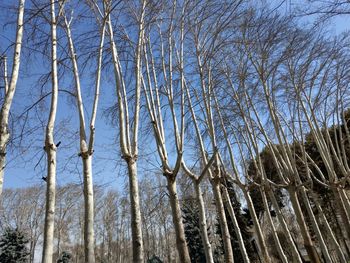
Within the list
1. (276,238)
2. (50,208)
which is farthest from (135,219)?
(276,238)

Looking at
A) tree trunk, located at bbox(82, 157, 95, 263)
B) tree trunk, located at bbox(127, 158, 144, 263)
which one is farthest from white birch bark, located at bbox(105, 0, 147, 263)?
tree trunk, located at bbox(82, 157, 95, 263)

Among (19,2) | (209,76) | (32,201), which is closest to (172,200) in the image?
(209,76)

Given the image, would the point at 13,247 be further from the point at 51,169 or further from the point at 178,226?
the point at 178,226

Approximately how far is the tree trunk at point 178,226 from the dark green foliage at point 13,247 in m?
22.8

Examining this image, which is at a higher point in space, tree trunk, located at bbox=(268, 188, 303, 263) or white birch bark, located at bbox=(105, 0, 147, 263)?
white birch bark, located at bbox=(105, 0, 147, 263)

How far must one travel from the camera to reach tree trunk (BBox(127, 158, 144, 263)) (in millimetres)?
5284

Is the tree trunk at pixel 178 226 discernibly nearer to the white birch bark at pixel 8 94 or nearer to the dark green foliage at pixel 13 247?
the white birch bark at pixel 8 94

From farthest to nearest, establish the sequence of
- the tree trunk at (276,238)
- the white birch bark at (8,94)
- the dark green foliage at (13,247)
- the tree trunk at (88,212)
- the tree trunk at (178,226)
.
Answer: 1. the dark green foliage at (13,247)
2. the tree trunk at (276,238)
3. the tree trunk at (178,226)
4. the tree trunk at (88,212)
5. the white birch bark at (8,94)

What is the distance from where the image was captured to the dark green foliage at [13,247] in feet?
78.1

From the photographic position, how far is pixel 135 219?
5.56 metres

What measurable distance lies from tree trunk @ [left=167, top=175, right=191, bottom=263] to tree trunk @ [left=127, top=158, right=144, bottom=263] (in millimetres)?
748

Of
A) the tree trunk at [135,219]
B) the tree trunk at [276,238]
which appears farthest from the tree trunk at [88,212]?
the tree trunk at [276,238]

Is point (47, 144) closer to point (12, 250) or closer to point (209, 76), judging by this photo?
point (209, 76)

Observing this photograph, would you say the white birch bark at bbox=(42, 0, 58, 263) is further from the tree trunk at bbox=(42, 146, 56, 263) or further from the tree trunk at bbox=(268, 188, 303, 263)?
the tree trunk at bbox=(268, 188, 303, 263)
